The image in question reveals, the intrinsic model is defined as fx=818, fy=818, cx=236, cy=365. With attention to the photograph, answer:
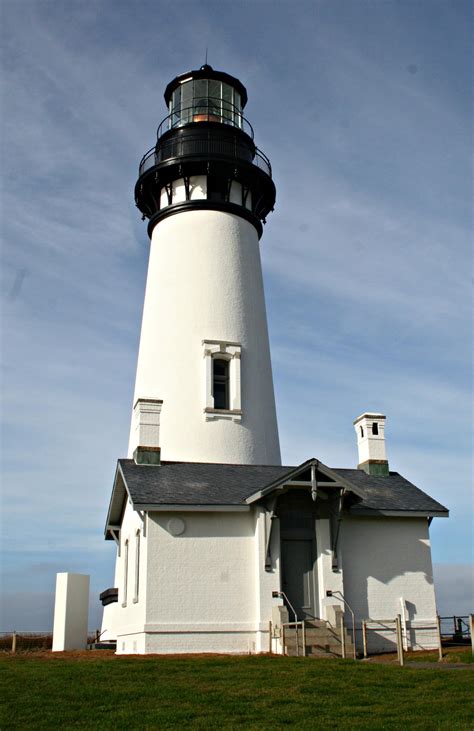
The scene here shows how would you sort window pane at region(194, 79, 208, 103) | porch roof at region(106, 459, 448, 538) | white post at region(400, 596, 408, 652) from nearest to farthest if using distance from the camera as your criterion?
porch roof at region(106, 459, 448, 538), white post at region(400, 596, 408, 652), window pane at region(194, 79, 208, 103)

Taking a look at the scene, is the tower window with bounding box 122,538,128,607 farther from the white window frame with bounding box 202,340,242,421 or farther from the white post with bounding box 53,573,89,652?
the white window frame with bounding box 202,340,242,421

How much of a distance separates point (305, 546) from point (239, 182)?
12548 mm

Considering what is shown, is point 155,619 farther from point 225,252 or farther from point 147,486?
point 225,252

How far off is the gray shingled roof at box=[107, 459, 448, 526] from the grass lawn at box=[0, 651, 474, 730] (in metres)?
4.29

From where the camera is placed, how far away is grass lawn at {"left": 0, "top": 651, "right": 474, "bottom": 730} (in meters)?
10.3

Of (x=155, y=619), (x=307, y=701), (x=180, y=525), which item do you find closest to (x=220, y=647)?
(x=155, y=619)

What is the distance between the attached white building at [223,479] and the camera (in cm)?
1902

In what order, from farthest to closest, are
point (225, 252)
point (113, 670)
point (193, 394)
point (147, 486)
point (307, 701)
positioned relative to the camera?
point (225, 252) < point (193, 394) < point (147, 486) < point (113, 670) < point (307, 701)

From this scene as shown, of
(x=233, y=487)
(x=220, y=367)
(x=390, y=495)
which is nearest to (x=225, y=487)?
(x=233, y=487)

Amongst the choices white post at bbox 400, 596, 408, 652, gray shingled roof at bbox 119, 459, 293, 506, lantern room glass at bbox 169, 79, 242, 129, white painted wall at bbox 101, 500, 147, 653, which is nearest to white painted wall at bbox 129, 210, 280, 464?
gray shingled roof at bbox 119, 459, 293, 506

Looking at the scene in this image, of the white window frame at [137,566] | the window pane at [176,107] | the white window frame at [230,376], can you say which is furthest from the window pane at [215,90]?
the white window frame at [137,566]

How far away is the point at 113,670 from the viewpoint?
46.6 ft

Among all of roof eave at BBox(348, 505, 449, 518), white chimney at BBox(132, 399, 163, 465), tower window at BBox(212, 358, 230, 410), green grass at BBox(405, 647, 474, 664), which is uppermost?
tower window at BBox(212, 358, 230, 410)

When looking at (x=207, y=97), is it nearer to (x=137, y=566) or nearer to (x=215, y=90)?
(x=215, y=90)
